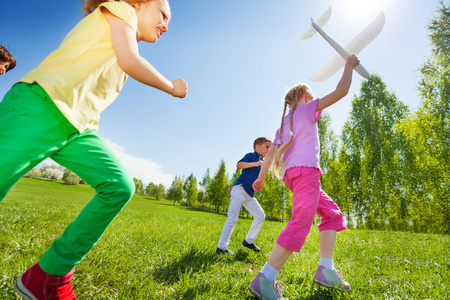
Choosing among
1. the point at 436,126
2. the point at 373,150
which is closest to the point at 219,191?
the point at 373,150

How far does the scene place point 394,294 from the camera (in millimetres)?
2582

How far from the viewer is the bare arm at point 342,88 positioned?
2386 mm

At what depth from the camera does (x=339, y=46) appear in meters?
2.98

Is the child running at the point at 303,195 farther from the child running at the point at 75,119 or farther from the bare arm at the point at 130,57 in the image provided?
the bare arm at the point at 130,57

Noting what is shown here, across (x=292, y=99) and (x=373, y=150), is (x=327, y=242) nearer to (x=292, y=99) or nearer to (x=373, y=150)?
(x=292, y=99)

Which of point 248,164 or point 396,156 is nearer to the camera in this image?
point 248,164

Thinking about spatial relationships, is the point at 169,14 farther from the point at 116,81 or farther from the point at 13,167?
the point at 13,167

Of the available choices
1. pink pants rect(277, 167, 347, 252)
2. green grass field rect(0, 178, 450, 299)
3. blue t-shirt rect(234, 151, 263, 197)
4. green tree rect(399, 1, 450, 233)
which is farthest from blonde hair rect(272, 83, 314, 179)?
green tree rect(399, 1, 450, 233)

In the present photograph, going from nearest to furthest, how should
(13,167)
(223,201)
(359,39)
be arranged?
(13,167) → (359,39) → (223,201)

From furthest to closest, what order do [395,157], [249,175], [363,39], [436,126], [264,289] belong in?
[395,157]
[436,126]
[249,175]
[363,39]
[264,289]

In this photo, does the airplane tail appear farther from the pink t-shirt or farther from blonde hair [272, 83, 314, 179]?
the pink t-shirt

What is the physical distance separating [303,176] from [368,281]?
178cm

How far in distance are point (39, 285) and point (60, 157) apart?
80 centimetres

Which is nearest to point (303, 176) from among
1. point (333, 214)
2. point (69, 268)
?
point (333, 214)
